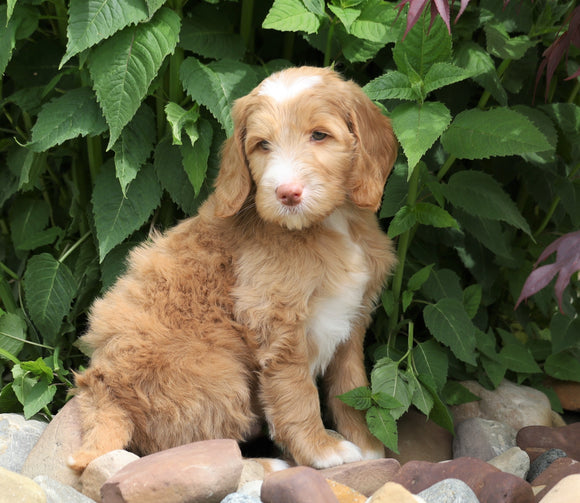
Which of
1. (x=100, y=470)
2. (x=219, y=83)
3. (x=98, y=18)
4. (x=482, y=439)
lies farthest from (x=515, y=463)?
(x=98, y=18)

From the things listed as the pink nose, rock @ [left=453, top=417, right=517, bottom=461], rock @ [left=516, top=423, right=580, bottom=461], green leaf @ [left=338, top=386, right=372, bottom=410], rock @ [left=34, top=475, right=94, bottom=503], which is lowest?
rock @ [left=453, top=417, right=517, bottom=461]

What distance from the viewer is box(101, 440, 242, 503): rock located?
274cm

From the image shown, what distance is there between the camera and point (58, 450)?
10.8 ft

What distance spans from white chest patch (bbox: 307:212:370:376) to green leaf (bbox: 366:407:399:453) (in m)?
0.36

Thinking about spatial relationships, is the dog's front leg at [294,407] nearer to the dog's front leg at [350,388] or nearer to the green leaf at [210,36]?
the dog's front leg at [350,388]

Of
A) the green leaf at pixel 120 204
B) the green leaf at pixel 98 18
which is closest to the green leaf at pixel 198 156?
the green leaf at pixel 120 204

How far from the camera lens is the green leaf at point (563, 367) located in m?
4.23

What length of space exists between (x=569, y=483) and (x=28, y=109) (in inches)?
129

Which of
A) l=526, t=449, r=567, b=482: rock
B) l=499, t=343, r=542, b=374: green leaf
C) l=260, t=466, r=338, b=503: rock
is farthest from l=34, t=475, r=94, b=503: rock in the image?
l=499, t=343, r=542, b=374: green leaf

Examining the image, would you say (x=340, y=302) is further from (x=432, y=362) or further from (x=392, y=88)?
(x=392, y=88)

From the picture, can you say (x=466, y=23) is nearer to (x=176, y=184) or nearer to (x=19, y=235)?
(x=176, y=184)

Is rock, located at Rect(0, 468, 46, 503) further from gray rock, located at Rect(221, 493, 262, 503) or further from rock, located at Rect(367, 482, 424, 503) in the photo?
rock, located at Rect(367, 482, 424, 503)

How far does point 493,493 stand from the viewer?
2.88m

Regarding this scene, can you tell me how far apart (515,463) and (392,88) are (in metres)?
1.78
